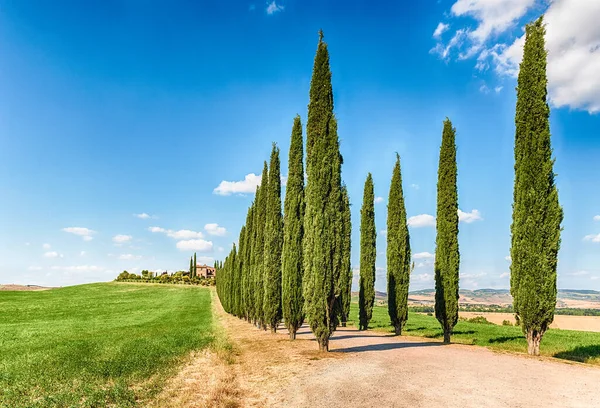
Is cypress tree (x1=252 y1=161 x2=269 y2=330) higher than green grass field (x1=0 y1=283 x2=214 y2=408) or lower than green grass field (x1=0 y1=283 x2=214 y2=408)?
higher

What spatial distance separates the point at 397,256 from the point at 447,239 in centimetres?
404

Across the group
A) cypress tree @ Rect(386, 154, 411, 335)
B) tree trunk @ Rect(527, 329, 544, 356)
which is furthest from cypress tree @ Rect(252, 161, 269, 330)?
tree trunk @ Rect(527, 329, 544, 356)

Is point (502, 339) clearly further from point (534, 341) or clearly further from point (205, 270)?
point (205, 270)

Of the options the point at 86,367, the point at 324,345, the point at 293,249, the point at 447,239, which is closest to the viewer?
the point at 86,367

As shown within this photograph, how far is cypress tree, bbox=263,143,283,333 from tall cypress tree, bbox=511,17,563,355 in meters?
13.2

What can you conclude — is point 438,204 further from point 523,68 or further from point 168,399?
point 168,399

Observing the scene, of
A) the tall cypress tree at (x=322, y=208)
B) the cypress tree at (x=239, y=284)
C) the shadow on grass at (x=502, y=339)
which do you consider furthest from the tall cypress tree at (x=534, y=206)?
the cypress tree at (x=239, y=284)

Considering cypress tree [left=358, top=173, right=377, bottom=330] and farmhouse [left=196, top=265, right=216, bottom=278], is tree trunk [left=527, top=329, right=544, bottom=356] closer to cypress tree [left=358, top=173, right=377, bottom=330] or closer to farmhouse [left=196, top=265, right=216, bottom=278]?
cypress tree [left=358, top=173, right=377, bottom=330]

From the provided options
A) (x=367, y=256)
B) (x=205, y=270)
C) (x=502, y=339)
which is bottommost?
(x=205, y=270)

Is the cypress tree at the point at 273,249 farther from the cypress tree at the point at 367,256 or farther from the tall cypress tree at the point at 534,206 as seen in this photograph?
the tall cypress tree at the point at 534,206

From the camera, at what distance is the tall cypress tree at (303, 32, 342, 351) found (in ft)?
49.3

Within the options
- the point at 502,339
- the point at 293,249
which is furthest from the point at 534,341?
the point at 293,249

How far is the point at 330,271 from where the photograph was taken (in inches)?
601

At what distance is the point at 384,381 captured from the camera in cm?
933
